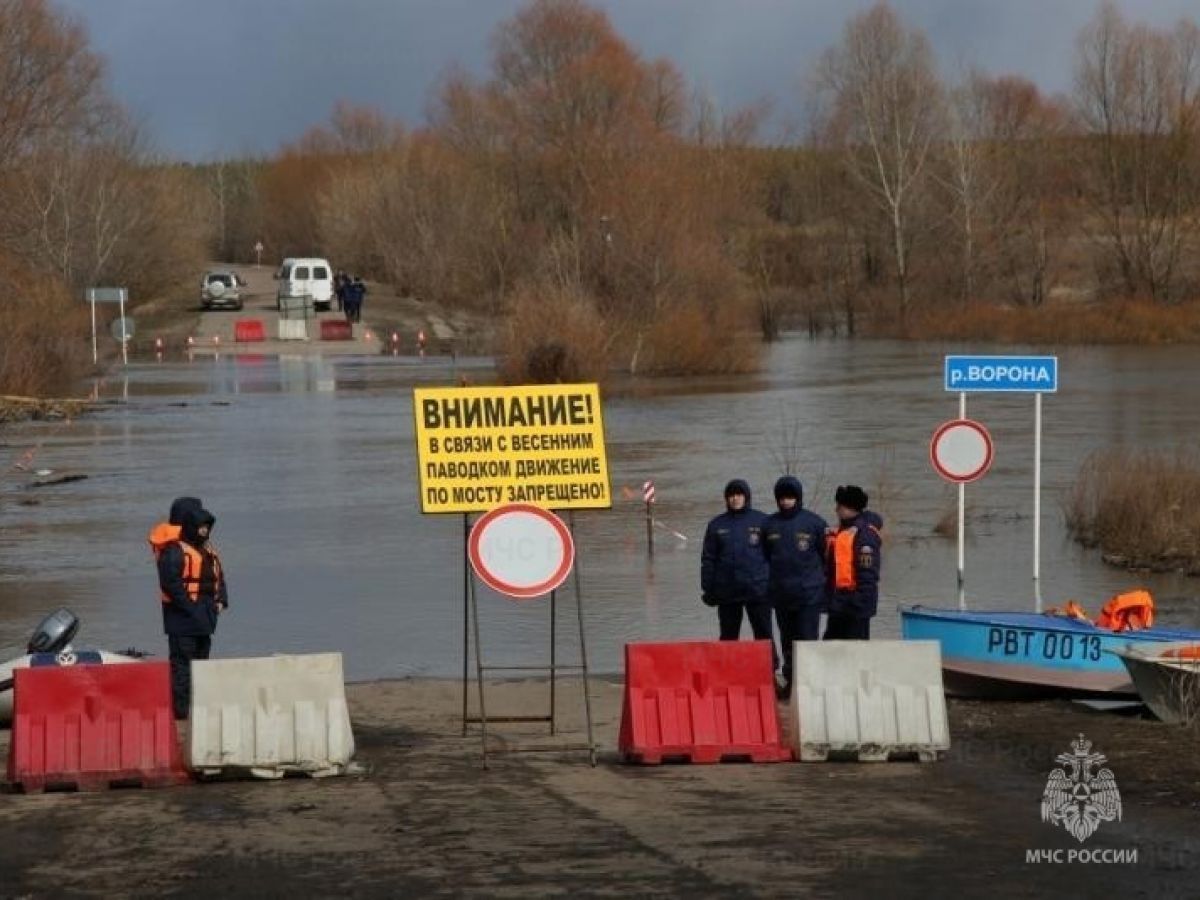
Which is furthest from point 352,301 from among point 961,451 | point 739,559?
point 739,559

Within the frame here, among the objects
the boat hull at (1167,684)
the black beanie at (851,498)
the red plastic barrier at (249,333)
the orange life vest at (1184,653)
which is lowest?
the boat hull at (1167,684)

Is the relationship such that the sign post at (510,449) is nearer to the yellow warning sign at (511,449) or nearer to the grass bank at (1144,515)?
the yellow warning sign at (511,449)

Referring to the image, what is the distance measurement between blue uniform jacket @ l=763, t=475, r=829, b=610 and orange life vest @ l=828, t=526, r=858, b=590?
0.48ft

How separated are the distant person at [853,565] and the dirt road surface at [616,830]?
1.65 m

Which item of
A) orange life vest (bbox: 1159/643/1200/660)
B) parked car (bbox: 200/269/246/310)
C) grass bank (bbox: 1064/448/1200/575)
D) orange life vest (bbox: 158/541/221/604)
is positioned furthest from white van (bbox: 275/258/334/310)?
orange life vest (bbox: 1159/643/1200/660)

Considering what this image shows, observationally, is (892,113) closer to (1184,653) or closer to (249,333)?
(249,333)

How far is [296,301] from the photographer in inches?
3258

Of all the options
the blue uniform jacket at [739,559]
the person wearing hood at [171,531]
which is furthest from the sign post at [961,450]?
the person wearing hood at [171,531]

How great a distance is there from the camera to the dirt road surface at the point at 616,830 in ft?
30.3

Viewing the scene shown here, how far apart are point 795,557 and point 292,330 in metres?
64.0

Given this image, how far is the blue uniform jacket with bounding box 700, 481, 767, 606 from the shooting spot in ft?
47.9

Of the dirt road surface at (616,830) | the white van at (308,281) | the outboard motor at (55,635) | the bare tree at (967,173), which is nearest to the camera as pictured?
the dirt road surface at (616,830)

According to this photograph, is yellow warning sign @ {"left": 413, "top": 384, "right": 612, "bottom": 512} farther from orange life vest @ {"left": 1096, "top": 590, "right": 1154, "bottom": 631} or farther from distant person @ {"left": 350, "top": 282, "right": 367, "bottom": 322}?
distant person @ {"left": 350, "top": 282, "right": 367, "bottom": 322}

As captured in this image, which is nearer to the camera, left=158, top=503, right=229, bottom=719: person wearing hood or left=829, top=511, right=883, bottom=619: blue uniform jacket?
left=158, top=503, right=229, bottom=719: person wearing hood
